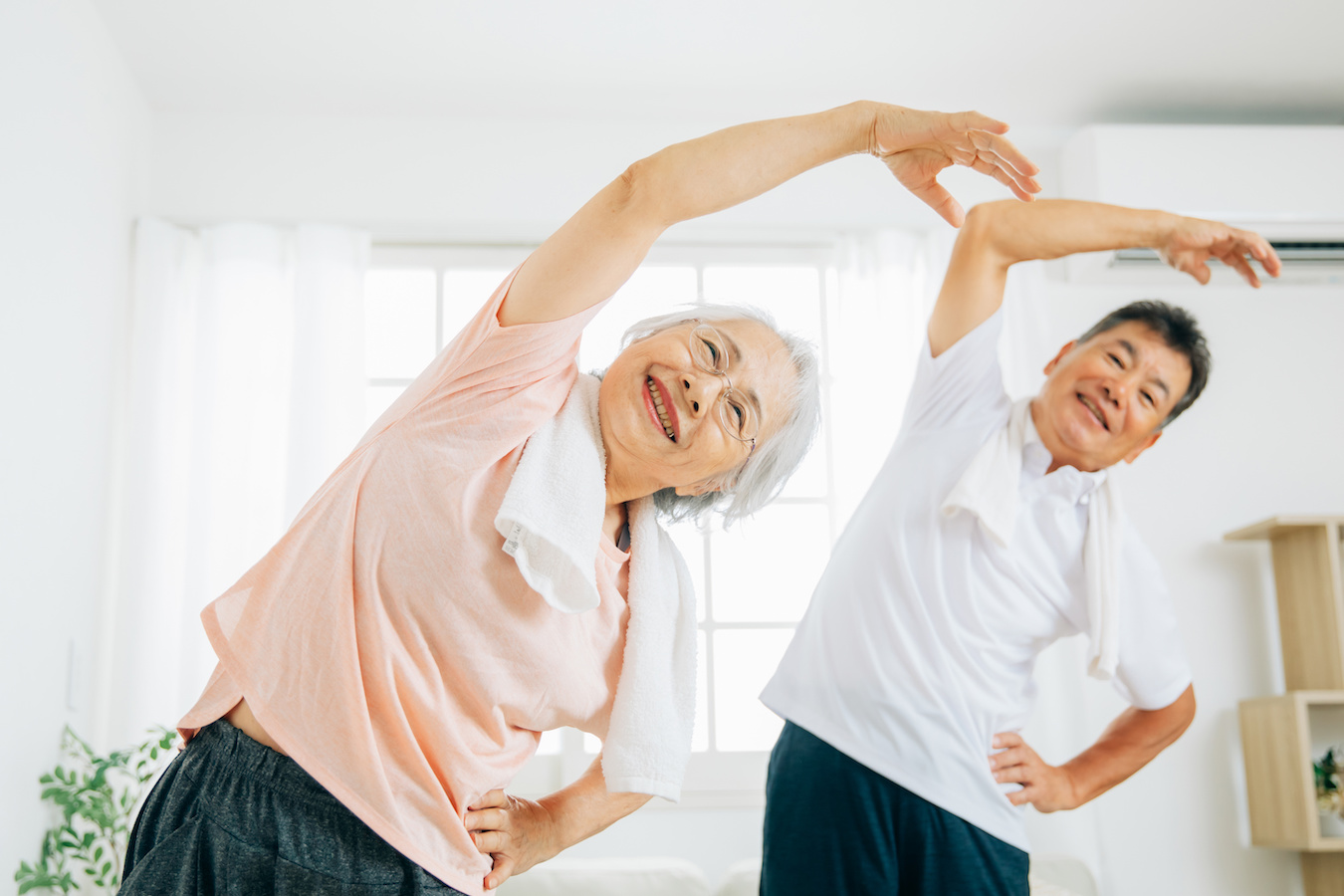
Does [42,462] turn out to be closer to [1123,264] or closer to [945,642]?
[945,642]

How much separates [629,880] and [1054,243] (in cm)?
177

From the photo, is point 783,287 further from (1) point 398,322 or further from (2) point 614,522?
(2) point 614,522

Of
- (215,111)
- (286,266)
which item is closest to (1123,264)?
(286,266)

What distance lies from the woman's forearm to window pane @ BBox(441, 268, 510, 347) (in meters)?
2.37

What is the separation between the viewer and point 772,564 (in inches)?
128

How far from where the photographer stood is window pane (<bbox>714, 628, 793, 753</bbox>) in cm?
315

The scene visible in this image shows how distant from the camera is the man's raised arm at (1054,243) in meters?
1.44

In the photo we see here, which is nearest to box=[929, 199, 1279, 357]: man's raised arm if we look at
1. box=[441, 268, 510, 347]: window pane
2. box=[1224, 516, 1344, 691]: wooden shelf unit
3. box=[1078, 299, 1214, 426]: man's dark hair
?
box=[1078, 299, 1214, 426]: man's dark hair

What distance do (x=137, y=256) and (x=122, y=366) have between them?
1.08ft

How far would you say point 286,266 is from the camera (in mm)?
3268

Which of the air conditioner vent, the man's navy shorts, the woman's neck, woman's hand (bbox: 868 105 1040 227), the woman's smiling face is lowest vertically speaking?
the man's navy shorts

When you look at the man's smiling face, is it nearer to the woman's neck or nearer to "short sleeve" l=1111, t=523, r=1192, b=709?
"short sleeve" l=1111, t=523, r=1192, b=709

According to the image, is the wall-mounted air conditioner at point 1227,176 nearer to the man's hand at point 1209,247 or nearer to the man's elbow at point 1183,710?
the man's elbow at point 1183,710

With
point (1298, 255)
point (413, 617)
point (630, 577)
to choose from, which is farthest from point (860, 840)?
point (1298, 255)
